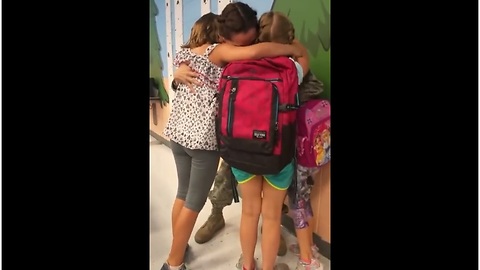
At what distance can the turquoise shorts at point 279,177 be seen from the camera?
1.17 m

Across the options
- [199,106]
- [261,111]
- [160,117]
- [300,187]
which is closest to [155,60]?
[160,117]


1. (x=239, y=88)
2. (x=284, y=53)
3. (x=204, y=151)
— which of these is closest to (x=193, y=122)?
(x=204, y=151)

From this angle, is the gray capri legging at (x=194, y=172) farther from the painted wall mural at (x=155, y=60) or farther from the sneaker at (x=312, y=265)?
the sneaker at (x=312, y=265)

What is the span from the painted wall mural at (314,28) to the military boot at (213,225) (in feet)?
1.84

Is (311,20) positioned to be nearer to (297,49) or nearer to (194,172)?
(297,49)

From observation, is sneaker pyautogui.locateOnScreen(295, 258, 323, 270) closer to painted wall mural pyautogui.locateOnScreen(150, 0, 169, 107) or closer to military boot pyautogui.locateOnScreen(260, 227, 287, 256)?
military boot pyautogui.locateOnScreen(260, 227, 287, 256)

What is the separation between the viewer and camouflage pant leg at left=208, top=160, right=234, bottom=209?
4.54 ft

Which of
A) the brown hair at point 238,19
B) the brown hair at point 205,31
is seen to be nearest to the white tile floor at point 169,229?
the brown hair at point 205,31

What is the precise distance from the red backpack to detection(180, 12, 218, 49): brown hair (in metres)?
0.14

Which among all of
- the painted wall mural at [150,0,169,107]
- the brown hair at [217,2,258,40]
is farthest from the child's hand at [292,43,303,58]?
the painted wall mural at [150,0,169,107]
